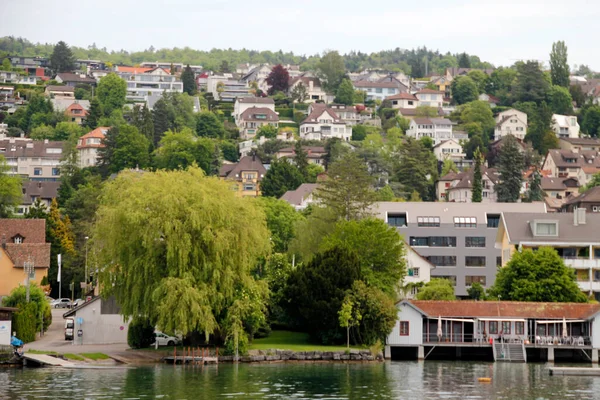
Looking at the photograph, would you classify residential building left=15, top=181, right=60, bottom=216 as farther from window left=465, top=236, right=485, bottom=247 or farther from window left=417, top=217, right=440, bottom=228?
window left=465, top=236, right=485, bottom=247

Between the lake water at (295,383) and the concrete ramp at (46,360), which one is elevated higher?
the concrete ramp at (46,360)

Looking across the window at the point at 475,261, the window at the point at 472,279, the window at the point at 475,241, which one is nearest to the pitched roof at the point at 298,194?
the window at the point at 475,241

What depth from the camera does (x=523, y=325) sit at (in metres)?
77.9

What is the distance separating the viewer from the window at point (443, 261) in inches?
4424

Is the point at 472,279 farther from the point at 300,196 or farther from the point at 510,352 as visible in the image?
the point at 300,196

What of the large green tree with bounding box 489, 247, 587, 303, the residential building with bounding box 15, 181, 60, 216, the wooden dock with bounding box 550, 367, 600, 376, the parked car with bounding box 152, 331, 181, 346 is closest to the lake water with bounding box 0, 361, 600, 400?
the wooden dock with bounding box 550, 367, 600, 376

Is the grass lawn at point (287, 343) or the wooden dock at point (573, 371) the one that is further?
the grass lawn at point (287, 343)

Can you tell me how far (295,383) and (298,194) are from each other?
295 ft

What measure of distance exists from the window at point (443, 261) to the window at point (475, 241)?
1.85m

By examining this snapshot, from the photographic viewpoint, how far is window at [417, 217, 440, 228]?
113 m

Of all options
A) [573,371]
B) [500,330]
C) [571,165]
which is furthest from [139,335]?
[571,165]

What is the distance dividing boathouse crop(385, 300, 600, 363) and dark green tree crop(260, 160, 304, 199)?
3256 inches

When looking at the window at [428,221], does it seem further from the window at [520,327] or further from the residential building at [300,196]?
the window at [520,327]

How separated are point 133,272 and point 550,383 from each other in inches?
944
